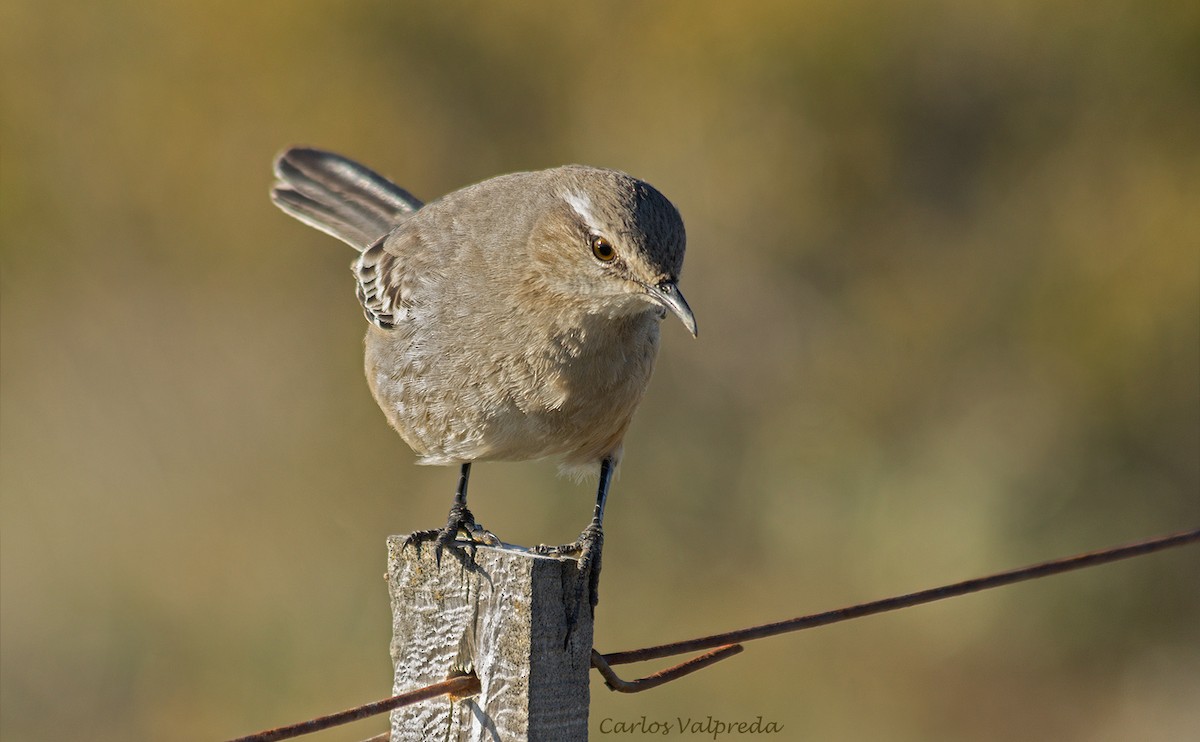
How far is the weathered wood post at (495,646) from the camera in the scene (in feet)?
8.77

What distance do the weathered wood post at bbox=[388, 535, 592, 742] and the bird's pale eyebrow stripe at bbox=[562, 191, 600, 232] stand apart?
1.56 meters

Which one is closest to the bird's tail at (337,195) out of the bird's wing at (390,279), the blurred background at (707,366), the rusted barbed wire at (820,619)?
the bird's wing at (390,279)

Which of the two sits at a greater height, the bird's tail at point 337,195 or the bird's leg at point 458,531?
the bird's tail at point 337,195

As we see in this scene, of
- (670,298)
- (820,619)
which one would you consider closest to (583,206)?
(670,298)

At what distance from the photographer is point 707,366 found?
9.62 metres

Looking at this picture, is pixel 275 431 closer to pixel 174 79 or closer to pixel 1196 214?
pixel 174 79

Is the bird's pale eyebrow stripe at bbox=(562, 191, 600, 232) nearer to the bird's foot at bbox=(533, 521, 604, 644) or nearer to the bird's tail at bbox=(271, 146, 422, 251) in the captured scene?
the bird's foot at bbox=(533, 521, 604, 644)

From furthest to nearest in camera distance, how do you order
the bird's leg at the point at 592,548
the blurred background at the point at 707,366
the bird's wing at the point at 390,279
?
the blurred background at the point at 707,366 < the bird's wing at the point at 390,279 < the bird's leg at the point at 592,548

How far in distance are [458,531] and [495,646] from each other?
1.45 metres

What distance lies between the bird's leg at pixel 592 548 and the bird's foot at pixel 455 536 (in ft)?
0.63

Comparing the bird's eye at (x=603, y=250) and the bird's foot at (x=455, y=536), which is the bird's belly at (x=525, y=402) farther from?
the bird's eye at (x=603, y=250)

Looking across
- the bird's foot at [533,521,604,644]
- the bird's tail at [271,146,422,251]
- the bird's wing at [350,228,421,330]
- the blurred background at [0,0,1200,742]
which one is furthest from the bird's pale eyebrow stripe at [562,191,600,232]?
the blurred background at [0,0,1200,742]

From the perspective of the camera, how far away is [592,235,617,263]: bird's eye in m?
4.08

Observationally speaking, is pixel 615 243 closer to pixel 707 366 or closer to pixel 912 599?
pixel 912 599
